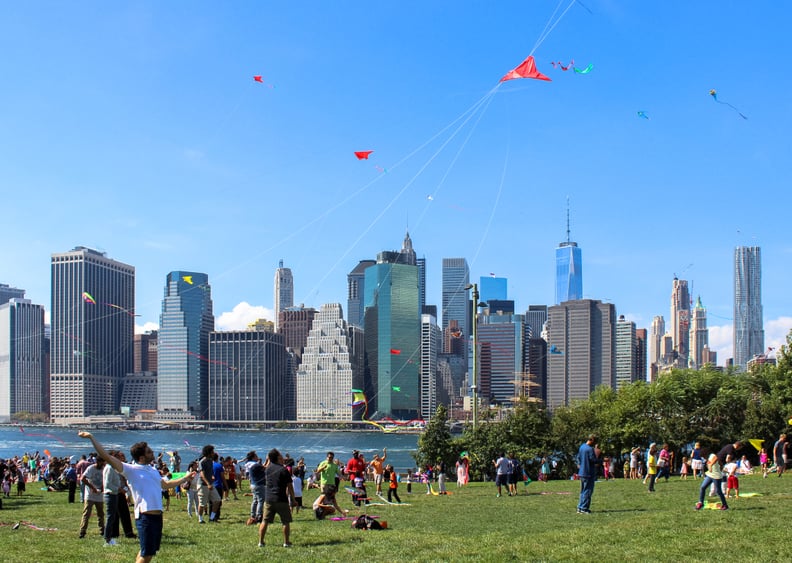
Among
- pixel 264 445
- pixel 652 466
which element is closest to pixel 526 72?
pixel 652 466

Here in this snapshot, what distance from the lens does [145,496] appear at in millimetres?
9609

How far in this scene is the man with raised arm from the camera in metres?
9.48

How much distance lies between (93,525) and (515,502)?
9470mm

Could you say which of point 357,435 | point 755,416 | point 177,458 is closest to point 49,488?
point 177,458

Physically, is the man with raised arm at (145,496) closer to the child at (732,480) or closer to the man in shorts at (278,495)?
the man in shorts at (278,495)

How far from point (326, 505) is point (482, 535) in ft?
15.0

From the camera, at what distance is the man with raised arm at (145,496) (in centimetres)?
948

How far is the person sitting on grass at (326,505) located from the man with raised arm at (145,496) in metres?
7.55

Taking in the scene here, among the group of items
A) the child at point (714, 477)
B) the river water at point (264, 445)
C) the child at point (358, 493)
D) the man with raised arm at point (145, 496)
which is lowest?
the river water at point (264, 445)

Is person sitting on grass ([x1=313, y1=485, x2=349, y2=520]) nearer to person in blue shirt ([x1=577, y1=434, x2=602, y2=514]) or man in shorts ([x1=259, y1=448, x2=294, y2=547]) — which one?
man in shorts ([x1=259, y1=448, x2=294, y2=547])

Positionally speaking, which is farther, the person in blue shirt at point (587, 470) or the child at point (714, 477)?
the person in blue shirt at point (587, 470)

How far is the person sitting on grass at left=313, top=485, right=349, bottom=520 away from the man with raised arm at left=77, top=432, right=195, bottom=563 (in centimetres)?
755

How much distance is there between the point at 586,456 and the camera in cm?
1634

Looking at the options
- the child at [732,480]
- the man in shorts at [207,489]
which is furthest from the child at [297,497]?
the child at [732,480]
